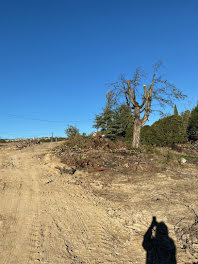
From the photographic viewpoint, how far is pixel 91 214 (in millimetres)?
4711

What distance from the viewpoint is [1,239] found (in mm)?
3525

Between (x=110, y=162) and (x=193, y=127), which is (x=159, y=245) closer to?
(x=110, y=162)

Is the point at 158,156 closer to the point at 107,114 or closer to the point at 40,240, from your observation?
the point at 40,240

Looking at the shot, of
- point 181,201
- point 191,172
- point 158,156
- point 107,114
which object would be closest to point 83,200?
point 181,201

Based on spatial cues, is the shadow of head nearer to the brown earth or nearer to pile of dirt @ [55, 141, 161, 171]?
the brown earth

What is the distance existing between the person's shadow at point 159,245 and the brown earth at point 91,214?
100mm

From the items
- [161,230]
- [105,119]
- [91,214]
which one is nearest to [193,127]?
[105,119]

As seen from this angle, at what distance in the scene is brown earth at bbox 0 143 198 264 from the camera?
3283 mm

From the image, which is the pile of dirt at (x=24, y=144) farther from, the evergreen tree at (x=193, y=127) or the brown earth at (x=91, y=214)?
the evergreen tree at (x=193, y=127)

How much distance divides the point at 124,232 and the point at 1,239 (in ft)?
8.14

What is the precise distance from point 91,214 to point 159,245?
1.80m

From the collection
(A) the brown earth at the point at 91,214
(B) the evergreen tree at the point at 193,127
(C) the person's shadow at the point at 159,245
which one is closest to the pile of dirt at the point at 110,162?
(A) the brown earth at the point at 91,214

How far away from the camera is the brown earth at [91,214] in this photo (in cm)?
328

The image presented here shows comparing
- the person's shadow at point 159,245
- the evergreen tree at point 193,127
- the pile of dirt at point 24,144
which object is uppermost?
the evergreen tree at point 193,127
